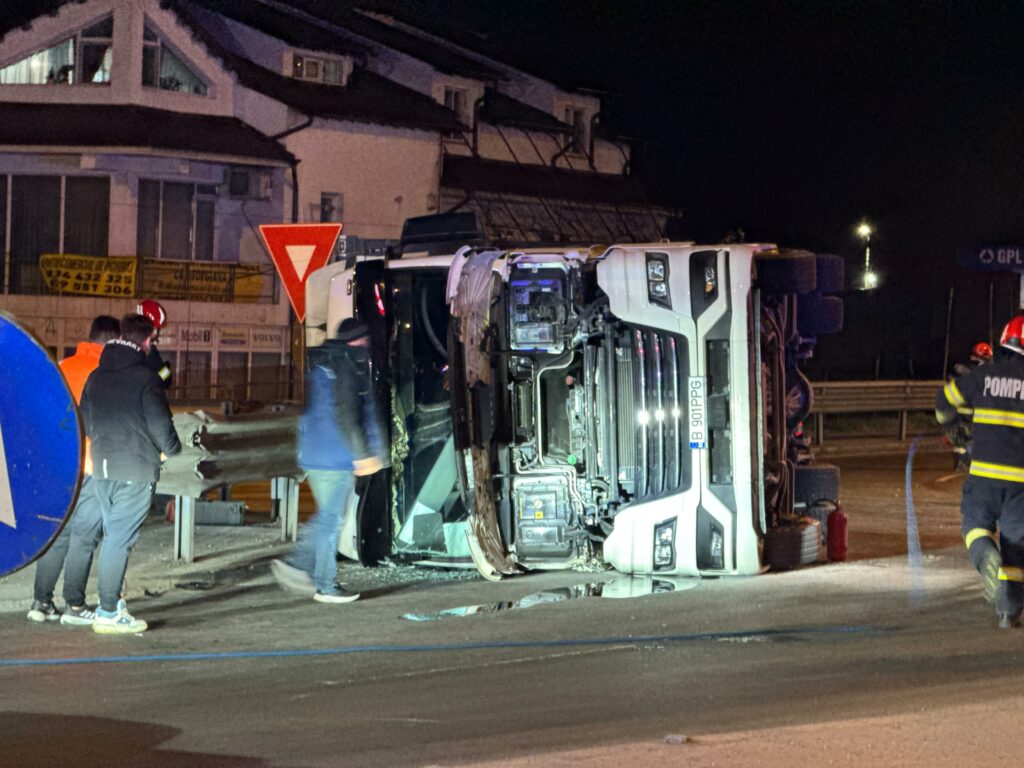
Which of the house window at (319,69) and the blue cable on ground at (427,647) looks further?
the house window at (319,69)

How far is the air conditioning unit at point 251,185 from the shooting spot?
36.8 meters

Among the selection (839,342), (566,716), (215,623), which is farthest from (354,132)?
(566,716)

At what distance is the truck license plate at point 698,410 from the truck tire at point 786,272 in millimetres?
753

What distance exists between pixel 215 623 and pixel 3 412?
2.44 meters

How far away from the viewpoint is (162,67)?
3656 cm

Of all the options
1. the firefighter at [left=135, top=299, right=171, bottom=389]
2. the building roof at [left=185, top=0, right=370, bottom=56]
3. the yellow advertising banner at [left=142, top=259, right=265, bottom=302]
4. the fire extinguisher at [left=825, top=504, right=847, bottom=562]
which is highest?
the building roof at [left=185, top=0, right=370, bottom=56]

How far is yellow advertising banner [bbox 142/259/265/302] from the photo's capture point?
1395 inches

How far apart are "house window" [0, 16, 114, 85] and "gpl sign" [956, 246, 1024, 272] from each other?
21587 mm

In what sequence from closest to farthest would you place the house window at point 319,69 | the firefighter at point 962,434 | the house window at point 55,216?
the firefighter at point 962,434
the house window at point 55,216
the house window at point 319,69

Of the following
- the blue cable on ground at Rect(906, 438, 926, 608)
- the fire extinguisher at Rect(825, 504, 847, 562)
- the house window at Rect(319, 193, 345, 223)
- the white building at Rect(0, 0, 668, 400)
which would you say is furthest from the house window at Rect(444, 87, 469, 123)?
the fire extinguisher at Rect(825, 504, 847, 562)

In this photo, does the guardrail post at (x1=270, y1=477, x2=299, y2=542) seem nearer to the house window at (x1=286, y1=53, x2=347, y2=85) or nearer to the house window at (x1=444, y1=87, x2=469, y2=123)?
the house window at (x1=286, y1=53, x2=347, y2=85)

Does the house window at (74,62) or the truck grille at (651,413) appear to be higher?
→ the house window at (74,62)

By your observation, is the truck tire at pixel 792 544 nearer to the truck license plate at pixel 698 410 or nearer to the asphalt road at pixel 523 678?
the asphalt road at pixel 523 678

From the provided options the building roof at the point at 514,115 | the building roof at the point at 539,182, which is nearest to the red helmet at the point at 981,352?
the building roof at the point at 539,182
